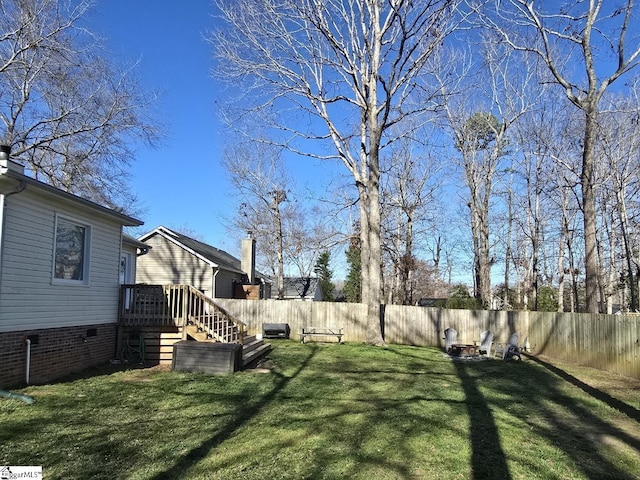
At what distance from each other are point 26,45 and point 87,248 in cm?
812

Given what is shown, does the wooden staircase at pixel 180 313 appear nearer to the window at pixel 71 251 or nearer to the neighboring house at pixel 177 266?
the window at pixel 71 251

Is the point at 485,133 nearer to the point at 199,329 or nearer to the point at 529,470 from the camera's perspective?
the point at 199,329

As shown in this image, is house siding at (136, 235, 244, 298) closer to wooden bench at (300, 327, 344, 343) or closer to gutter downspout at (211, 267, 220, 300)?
gutter downspout at (211, 267, 220, 300)

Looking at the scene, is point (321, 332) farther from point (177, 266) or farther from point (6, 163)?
point (6, 163)

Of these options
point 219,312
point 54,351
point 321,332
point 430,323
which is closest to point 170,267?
point 321,332

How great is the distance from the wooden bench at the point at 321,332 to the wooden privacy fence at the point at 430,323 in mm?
186

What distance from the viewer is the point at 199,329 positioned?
35.3 feet

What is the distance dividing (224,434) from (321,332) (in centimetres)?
1350

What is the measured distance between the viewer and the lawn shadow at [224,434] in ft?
13.8

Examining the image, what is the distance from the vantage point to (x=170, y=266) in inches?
949

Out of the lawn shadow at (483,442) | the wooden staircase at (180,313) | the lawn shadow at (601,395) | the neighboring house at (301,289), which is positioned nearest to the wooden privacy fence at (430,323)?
the lawn shadow at (601,395)

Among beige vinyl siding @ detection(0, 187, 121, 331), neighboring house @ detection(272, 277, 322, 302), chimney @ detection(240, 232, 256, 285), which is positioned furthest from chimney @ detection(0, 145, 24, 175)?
neighboring house @ detection(272, 277, 322, 302)

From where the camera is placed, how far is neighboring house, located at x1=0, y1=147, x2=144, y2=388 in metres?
7.33

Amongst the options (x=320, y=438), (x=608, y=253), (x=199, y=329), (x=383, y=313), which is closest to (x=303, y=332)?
(x=383, y=313)
